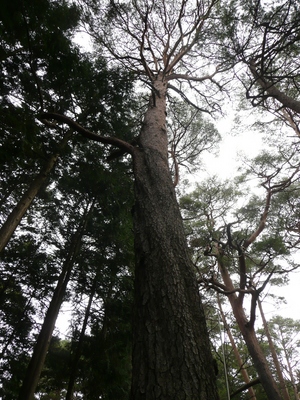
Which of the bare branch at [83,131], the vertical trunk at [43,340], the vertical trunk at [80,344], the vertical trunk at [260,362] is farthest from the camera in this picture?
the vertical trunk at [80,344]

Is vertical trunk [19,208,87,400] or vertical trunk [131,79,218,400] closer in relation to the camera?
vertical trunk [131,79,218,400]

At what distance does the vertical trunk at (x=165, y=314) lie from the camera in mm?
964

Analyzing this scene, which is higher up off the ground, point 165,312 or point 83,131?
point 83,131

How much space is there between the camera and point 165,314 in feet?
3.92

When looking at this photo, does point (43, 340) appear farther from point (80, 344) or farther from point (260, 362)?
point (260, 362)

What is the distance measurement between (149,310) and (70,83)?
469 centimetres

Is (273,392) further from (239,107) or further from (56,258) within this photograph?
(239,107)

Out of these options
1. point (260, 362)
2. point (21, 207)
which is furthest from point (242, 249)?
point (21, 207)

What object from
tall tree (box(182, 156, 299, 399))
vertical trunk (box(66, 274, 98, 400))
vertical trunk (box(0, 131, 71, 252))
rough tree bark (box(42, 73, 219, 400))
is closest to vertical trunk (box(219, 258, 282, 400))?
tall tree (box(182, 156, 299, 399))

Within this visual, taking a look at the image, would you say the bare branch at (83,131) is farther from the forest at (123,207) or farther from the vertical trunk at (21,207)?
the vertical trunk at (21,207)

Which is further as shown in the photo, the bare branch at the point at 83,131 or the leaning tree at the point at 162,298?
the bare branch at the point at 83,131

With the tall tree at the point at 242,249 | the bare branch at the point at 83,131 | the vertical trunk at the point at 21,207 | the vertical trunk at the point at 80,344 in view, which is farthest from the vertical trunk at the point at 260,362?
the vertical trunk at the point at 21,207

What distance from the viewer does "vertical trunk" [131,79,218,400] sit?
0.96 m

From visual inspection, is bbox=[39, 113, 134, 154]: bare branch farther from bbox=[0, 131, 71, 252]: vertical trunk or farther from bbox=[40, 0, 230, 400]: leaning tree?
bbox=[0, 131, 71, 252]: vertical trunk
